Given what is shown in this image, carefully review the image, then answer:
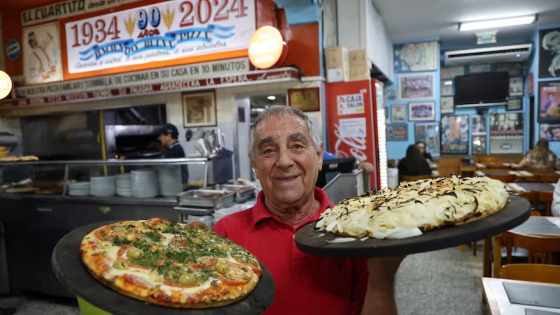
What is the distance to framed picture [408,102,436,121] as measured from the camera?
9977 millimetres

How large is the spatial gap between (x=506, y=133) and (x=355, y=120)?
25.3ft

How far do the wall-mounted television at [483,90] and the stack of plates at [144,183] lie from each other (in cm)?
998

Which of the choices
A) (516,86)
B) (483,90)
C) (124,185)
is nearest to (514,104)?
(516,86)

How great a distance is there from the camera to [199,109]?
235 inches

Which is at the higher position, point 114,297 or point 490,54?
point 490,54

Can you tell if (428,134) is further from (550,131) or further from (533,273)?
(533,273)

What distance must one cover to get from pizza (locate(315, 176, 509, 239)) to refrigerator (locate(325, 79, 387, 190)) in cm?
410

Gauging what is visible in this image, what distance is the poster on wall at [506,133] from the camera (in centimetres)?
1084

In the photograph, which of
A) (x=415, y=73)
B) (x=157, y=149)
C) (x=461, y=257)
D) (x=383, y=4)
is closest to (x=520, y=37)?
(x=415, y=73)

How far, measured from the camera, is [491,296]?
210cm

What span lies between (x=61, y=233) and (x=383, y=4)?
6.55 m

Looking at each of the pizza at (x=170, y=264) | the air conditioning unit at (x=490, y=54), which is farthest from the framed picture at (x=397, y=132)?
the pizza at (x=170, y=264)

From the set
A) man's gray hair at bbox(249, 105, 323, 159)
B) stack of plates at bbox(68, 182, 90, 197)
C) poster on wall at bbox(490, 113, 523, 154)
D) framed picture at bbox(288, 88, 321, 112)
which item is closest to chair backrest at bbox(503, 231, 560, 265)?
man's gray hair at bbox(249, 105, 323, 159)

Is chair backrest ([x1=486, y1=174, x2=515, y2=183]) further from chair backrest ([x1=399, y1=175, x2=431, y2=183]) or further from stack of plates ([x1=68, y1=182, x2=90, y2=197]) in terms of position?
stack of plates ([x1=68, y1=182, x2=90, y2=197])
